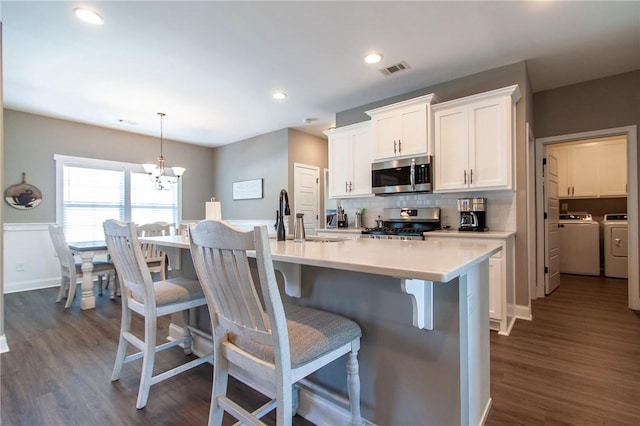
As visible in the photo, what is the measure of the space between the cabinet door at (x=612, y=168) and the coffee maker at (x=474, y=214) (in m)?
3.63

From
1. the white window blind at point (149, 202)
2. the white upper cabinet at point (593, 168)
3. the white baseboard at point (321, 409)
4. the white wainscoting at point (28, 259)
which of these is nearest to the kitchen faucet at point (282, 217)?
the white baseboard at point (321, 409)

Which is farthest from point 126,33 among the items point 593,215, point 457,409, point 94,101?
point 593,215

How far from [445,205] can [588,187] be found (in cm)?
364

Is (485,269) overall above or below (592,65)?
below

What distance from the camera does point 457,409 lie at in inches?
45.8

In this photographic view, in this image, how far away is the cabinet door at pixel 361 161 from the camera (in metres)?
4.08

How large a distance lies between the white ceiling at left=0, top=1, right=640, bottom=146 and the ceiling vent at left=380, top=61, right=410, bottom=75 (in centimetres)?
8

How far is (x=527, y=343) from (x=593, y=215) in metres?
4.55

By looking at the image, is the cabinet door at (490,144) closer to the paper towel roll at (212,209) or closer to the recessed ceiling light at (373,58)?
the recessed ceiling light at (373,58)

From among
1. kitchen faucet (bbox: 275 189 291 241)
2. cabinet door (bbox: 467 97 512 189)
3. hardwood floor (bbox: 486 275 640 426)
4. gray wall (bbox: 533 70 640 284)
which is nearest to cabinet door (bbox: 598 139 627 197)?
gray wall (bbox: 533 70 640 284)

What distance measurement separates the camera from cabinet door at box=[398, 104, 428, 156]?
3.39m

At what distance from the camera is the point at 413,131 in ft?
11.4

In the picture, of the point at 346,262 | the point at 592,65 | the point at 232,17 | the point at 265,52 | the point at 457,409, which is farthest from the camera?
the point at 592,65

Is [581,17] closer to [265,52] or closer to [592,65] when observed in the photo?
[592,65]
